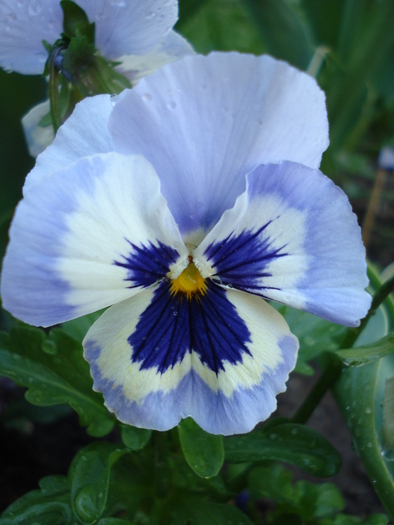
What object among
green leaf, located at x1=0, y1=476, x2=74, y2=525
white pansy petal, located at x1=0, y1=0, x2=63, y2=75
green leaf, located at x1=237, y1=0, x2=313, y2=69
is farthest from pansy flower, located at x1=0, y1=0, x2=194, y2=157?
green leaf, located at x1=237, y1=0, x2=313, y2=69

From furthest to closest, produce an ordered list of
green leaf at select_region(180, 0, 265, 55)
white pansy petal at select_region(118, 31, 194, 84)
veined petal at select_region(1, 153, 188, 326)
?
green leaf at select_region(180, 0, 265, 55) < white pansy petal at select_region(118, 31, 194, 84) < veined petal at select_region(1, 153, 188, 326)

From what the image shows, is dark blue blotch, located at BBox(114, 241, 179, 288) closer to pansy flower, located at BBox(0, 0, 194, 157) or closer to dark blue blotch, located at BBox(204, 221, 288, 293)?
dark blue blotch, located at BBox(204, 221, 288, 293)

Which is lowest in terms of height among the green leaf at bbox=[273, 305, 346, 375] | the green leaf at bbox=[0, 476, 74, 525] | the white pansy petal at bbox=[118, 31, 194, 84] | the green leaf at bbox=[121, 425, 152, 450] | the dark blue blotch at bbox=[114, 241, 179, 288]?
the green leaf at bbox=[0, 476, 74, 525]

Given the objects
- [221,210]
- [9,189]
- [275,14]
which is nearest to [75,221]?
[221,210]

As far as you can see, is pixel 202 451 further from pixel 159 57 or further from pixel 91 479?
pixel 159 57

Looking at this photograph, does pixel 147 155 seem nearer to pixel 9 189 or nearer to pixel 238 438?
pixel 238 438

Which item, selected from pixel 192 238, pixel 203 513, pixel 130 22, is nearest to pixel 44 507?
pixel 203 513

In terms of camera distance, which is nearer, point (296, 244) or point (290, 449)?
point (296, 244)
